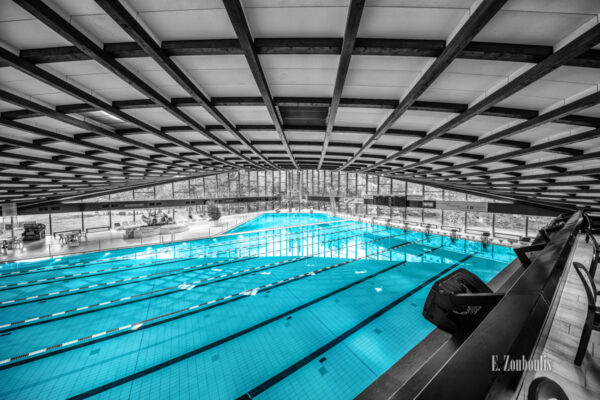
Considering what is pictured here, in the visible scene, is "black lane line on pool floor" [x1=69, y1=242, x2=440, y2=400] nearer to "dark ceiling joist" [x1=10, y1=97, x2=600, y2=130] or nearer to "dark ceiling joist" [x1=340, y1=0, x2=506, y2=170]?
"dark ceiling joist" [x1=10, y1=97, x2=600, y2=130]

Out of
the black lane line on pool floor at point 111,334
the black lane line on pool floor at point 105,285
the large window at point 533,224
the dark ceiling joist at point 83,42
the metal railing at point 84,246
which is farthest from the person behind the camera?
the large window at point 533,224

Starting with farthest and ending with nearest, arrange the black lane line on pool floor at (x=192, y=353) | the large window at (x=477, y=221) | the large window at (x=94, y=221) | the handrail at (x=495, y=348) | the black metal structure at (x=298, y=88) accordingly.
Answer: the large window at (x=94, y=221) < the large window at (x=477, y=221) < the black lane line on pool floor at (x=192, y=353) < the black metal structure at (x=298, y=88) < the handrail at (x=495, y=348)

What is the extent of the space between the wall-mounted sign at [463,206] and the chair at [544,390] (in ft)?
54.4

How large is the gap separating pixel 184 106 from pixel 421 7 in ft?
12.3

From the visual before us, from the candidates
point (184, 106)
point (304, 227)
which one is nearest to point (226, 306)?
point (184, 106)

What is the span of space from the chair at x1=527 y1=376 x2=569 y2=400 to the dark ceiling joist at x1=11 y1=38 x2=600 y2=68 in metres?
2.72

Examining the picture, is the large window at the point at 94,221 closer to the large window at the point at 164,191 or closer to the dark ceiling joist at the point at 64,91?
the large window at the point at 164,191

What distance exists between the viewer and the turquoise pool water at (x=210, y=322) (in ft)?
12.0

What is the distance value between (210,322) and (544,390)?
20.2 ft

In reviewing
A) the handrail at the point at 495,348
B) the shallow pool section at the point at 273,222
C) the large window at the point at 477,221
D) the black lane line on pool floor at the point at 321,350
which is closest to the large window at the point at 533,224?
the large window at the point at 477,221

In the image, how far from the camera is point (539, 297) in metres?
0.94

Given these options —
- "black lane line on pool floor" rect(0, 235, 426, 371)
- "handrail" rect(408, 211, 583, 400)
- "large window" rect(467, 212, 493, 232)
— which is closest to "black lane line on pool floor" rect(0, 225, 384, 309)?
"black lane line on pool floor" rect(0, 235, 426, 371)

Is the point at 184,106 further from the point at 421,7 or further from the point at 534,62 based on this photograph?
the point at 534,62

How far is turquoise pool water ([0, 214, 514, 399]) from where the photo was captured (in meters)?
3.64
